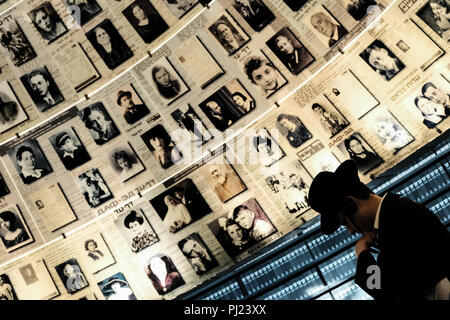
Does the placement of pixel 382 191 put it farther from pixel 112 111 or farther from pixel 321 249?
pixel 112 111

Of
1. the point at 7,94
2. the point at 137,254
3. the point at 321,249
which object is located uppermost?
the point at 7,94

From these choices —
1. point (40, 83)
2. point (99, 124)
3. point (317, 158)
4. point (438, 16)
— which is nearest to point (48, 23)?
point (40, 83)

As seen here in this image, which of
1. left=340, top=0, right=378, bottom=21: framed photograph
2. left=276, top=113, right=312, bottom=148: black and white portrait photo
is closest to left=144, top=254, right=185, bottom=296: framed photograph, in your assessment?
left=276, top=113, right=312, bottom=148: black and white portrait photo

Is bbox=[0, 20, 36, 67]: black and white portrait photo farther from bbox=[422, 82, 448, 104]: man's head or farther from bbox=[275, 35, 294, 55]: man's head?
bbox=[422, 82, 448, 104]: man's head

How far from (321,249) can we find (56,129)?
1.49 metres

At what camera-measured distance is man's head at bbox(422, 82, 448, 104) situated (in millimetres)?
1615

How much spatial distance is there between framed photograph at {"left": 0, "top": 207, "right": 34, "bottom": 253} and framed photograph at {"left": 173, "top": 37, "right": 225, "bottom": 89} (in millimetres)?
1167

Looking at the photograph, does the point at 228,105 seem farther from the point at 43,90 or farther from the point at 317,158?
the point at 43,90

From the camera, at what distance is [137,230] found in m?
1.89

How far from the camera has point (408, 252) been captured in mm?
1111

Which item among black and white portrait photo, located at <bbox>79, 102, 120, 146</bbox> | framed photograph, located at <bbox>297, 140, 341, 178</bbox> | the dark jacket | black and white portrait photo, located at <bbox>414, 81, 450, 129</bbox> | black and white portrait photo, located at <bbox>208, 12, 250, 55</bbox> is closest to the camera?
the dark jacket

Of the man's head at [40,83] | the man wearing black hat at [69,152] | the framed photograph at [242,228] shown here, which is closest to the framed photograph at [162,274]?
the framed photograph at [242,228]

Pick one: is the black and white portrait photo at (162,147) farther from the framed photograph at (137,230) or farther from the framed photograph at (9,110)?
the framed photograph at (9,110)
